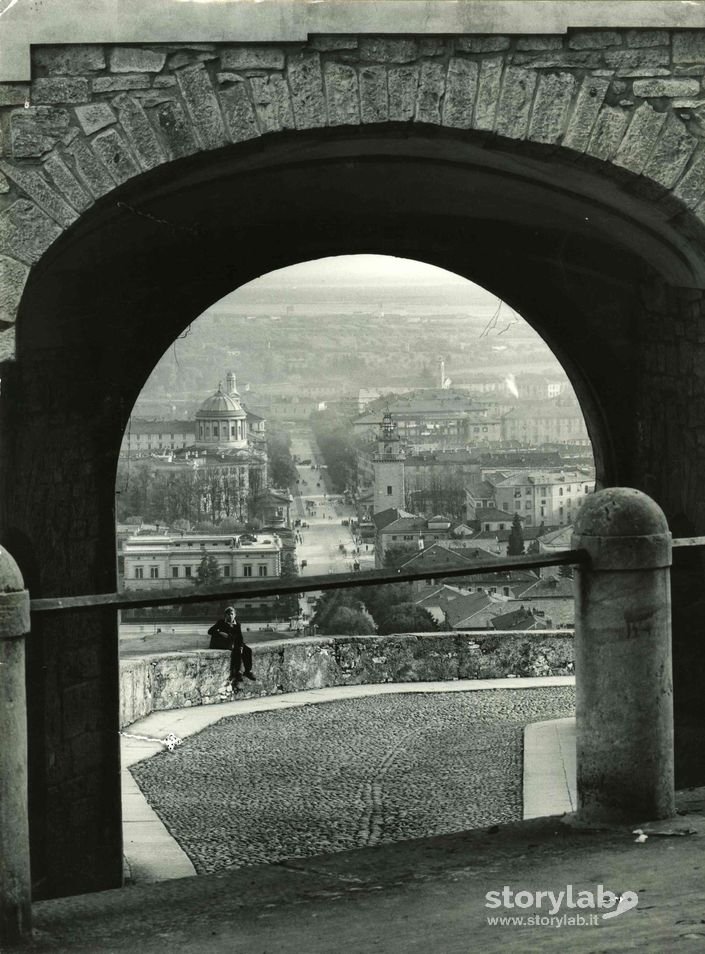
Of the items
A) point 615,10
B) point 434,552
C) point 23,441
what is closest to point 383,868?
point 615,10

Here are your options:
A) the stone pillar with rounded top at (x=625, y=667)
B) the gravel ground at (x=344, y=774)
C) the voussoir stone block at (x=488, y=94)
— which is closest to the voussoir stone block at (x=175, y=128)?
the voussoir stone block at (x=488, y=94)

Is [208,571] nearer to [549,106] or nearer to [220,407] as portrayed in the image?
[220,407]

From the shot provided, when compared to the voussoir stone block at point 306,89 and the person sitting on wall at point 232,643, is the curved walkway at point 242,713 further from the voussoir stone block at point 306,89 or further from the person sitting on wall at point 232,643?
the voussoir stone block at point 306,89

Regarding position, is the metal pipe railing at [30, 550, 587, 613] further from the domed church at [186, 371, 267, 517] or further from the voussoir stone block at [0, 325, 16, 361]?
the domed church at [186, 371, 267, 517]

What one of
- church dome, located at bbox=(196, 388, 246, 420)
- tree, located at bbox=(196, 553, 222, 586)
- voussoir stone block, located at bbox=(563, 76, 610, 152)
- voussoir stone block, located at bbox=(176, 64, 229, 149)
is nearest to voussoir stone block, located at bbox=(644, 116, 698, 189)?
voussoir stone block, located at bbox=(563, 76, 610, 152)

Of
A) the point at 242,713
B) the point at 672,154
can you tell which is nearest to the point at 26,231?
the point at 672,154

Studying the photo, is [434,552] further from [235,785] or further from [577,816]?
[577,816]
